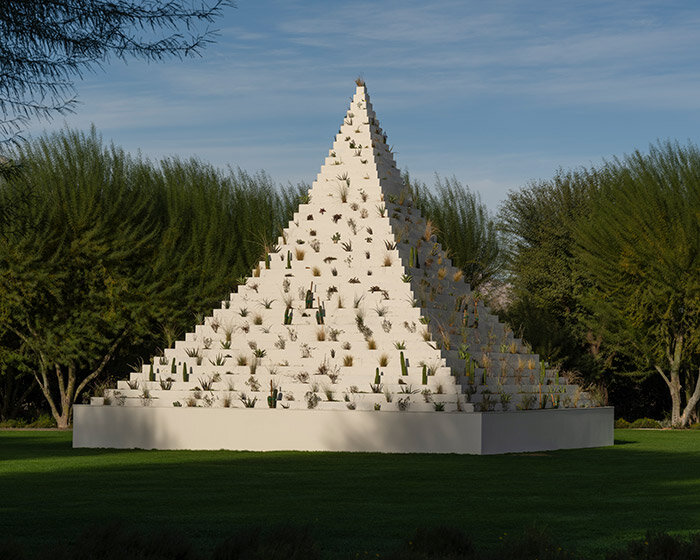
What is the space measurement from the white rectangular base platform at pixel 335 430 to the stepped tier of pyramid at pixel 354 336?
0.22 m

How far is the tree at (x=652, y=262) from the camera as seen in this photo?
1569 inches

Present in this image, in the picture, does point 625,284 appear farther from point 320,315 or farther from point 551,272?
point 320,315

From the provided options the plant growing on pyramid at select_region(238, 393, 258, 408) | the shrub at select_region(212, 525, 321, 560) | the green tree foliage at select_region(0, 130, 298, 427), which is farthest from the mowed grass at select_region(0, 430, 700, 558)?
the green tree foliage at select_region(0, 130, 298, 427)

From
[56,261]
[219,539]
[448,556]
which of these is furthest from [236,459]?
[56,261]

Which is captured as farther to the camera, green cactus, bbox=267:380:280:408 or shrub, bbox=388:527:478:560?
green cactus, bbox=267:380:280:408

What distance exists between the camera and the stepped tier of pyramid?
78.9 ft

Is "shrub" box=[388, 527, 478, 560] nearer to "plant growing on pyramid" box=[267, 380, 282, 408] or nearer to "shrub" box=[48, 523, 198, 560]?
"shrub" box=[48, 523, 198, 560]

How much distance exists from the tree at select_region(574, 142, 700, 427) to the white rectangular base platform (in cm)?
1460

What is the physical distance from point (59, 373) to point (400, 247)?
1814 cm

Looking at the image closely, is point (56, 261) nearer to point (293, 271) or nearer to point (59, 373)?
point (59, 373)

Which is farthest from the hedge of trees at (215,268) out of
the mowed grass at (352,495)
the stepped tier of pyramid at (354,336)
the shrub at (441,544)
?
the shrub at (441,544)

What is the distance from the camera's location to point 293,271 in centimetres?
2673

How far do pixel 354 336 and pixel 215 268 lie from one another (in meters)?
17.4

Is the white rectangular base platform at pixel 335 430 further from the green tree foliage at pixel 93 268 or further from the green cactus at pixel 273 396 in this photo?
the green tree foliage at pixel 93 268
